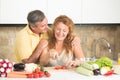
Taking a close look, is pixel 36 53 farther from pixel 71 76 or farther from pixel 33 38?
pixel 71 76

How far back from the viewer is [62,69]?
2883mm

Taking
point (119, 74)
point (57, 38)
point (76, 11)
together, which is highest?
point (76, 11)

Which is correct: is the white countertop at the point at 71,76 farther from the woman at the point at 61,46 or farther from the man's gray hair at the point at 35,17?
the man's gray hair at the point at 35,17

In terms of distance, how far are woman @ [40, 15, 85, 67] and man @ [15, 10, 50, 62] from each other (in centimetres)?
13

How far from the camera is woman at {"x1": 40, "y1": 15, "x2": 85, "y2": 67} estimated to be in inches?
129

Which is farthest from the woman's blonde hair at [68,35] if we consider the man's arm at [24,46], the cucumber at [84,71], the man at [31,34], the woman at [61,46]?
the cucumber at [84,71]

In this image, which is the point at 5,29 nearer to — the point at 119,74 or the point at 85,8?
the point at 85,8

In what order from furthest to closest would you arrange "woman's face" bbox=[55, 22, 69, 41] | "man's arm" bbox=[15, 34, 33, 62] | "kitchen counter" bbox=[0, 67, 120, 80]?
"man's arm" bbox=[15, 34, 33, 62] < "woman's face" bbox=[55, 22, 69, 41] < "kitchen counter" bbox=[0, 67, 120, 80]

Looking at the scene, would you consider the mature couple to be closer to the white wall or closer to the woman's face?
the woman's face

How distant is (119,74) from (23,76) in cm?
85

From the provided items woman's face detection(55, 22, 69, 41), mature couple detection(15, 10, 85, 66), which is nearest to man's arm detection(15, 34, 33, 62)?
mature couple detection(15, 10, 85, 66)

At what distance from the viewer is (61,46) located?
3385 mm

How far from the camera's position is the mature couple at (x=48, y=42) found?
3287 mm

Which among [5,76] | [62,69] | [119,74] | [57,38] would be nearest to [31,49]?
[57,38]
